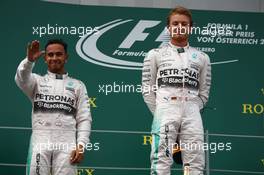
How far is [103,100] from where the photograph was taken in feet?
16.2

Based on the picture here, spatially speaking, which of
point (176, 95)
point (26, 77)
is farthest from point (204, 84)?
point (26, 77)

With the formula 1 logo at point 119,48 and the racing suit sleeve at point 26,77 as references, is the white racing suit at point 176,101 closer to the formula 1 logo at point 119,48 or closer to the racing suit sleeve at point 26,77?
the racing suit sleeve at point 26,77

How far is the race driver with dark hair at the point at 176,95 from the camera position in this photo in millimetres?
3615

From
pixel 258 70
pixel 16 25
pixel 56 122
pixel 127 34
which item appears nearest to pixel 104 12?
pixel 127 34

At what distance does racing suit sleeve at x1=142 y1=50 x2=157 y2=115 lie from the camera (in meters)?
3.83

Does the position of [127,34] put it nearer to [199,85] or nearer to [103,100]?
[103,100]

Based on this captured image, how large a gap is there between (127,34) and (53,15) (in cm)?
45

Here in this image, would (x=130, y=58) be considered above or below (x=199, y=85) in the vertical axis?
above

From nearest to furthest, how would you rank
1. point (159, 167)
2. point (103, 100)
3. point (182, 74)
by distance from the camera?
point (159, 167) → point (182, 74) → point (103, 100)

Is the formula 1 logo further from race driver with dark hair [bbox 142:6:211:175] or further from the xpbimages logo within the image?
race driver with dark hair [bbox 142:6:211:175]

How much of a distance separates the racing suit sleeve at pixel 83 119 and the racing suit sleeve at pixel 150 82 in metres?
0.30

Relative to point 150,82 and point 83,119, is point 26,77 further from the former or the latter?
point 150,82

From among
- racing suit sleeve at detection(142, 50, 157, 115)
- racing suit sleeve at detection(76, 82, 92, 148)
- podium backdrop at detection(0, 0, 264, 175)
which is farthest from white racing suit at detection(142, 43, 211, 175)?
podium backdrop at detection(0, 0, 264, 175)

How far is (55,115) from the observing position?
390 cm
